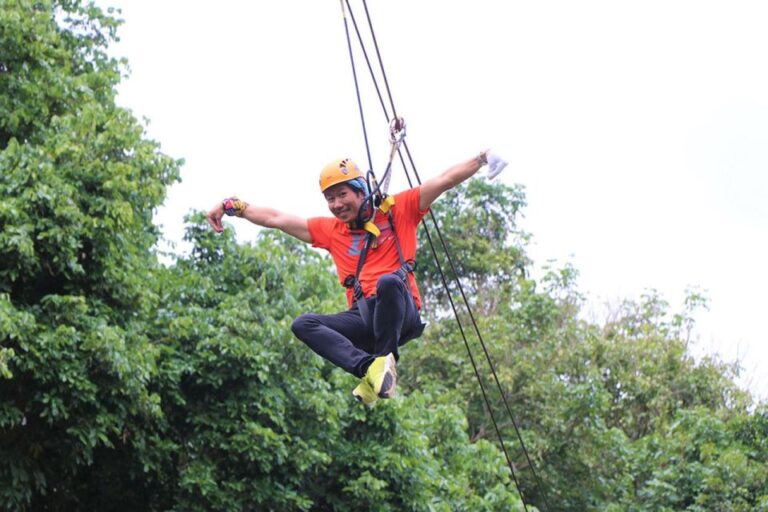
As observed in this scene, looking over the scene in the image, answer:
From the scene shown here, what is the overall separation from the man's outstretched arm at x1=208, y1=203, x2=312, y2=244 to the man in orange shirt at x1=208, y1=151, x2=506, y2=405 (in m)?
0.07

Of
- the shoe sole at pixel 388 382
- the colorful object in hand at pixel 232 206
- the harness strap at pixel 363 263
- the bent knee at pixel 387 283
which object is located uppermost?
the colorful object in hand at pixel 232 206

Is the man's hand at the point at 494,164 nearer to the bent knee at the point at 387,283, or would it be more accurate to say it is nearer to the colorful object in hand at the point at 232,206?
the bent knee at the point at 387,283

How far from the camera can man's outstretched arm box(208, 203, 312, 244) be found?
5.79 m

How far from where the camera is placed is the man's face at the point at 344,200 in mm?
5453

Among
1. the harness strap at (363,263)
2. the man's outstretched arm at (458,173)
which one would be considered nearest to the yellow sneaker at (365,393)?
the harness strap at (363,263)

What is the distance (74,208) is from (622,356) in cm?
1050

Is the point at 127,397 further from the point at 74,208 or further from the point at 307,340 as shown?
→ the point at 307,340

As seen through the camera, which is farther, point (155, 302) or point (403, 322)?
point (155, 302)

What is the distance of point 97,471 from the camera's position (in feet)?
37.4

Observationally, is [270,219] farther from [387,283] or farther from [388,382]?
[388,382]

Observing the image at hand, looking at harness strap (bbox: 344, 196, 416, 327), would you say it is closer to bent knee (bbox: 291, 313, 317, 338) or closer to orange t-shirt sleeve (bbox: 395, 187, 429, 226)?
orange t-shirt sleeve (bbox: 395, 187, 429, 226)

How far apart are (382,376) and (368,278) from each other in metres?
0.52

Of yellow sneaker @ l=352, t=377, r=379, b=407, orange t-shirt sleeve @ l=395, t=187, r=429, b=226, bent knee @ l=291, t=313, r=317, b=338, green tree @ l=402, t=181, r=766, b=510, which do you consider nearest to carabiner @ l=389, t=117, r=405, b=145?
orange t-shirt sleeve @ l=395, t=187, r=429, b=226

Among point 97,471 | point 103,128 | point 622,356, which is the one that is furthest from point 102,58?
point 622,356
